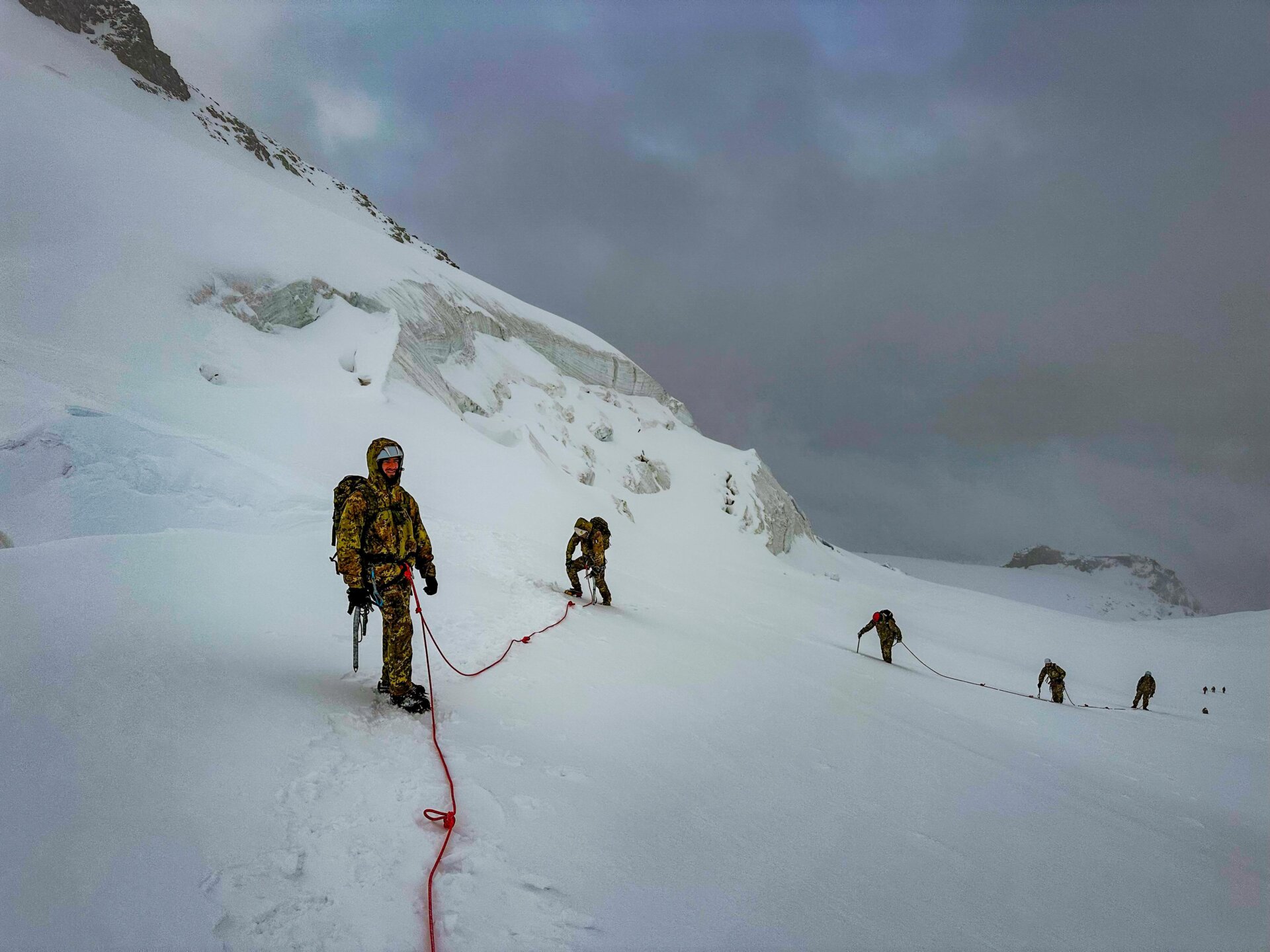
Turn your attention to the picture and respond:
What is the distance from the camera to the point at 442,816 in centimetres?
346

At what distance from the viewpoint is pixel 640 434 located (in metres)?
44.9

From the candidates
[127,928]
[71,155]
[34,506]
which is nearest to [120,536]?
[34,506]

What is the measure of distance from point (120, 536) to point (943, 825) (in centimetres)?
909

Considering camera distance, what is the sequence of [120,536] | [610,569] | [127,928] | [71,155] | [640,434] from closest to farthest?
[127,928] → [120,536] → [610,569] → [71,155] → [640,434]

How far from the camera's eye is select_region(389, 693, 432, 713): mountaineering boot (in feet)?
16.1

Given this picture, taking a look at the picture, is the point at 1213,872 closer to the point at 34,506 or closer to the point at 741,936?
the point at 741,936

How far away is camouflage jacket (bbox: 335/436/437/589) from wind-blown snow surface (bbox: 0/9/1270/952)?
1139mm

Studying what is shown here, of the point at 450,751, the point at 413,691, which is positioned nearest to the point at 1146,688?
the point at 450,751

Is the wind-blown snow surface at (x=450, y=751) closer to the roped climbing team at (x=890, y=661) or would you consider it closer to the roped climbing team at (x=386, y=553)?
the roped climbing team at (x=386, y=553)

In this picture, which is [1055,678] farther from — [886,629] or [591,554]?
[591,554]

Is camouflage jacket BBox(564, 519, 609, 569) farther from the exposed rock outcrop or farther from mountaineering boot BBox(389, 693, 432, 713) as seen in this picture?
the exposed rock outcrop

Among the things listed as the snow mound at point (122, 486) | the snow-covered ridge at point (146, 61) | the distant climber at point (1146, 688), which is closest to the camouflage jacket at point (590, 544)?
the snow mound at point (122, 486)

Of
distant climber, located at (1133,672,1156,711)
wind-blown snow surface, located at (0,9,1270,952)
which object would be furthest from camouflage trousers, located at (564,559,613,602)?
distant climber, located at (1133,672,1156,711)

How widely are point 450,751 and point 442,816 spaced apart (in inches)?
37.9
